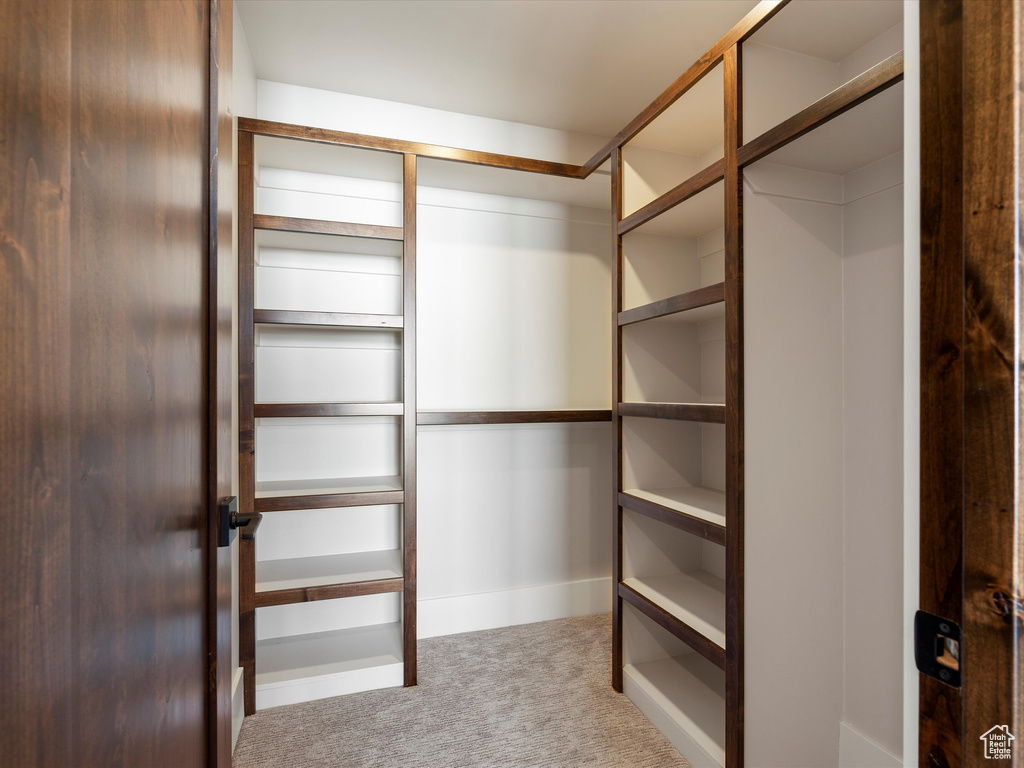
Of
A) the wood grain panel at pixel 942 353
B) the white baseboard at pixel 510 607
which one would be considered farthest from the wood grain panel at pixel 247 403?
the wood grain panel at pixel 942 353

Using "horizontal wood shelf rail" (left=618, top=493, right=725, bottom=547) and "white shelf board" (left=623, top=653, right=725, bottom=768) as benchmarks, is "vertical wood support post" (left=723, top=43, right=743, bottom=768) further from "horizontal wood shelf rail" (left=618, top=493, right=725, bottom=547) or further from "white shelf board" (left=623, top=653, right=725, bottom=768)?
"white shelf board" (left=623, top=653, right=725, bottom=768)

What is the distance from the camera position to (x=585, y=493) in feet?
9.76

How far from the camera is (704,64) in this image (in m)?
1.62

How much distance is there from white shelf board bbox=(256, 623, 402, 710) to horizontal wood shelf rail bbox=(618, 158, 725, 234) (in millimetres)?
1961

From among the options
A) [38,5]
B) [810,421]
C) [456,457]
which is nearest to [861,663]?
[810,421]

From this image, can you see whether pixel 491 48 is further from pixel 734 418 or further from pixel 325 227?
pixel 734 418

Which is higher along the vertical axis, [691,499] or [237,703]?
[691,499]

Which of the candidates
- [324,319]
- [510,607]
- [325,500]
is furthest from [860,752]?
[324,319]

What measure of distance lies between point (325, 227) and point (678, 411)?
147cm

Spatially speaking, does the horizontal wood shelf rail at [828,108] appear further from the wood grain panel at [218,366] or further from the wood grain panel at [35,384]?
the wood grain panel at [35,384]

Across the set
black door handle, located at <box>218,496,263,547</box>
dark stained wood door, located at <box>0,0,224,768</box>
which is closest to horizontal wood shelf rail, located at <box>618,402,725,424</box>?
black door handle, located at <box>218,496,263,547</box>

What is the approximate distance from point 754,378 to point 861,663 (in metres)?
0.92

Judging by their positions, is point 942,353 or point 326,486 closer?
point 942,353

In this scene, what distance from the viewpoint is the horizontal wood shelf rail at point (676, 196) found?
161 centimetres
